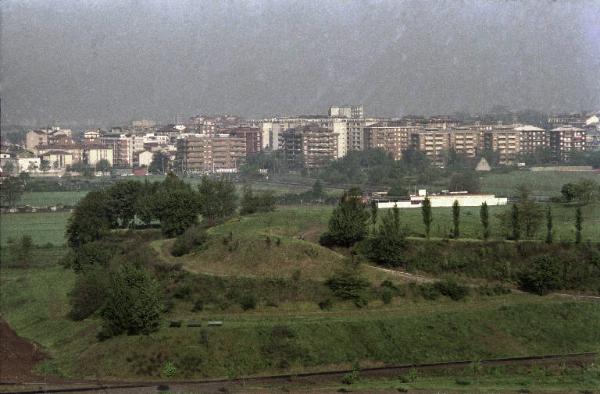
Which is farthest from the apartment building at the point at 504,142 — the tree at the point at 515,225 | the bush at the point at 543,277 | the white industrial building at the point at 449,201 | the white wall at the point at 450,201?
the bush at the point at 543,277

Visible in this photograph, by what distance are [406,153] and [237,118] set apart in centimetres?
1155

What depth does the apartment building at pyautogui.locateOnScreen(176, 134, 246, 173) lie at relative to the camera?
4225 centimetres

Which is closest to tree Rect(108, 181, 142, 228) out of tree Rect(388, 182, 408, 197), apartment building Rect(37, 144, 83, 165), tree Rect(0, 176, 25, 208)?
tree Rect(388, 182, 408, 197)

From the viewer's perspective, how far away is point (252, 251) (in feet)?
54.3

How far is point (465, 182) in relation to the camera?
2811 cm

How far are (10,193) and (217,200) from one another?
13193 mm

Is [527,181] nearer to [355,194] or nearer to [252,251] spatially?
[355,194]

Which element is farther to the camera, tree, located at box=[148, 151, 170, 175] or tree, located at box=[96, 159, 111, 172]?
tree, located at box=[96, 159, 111, 172]

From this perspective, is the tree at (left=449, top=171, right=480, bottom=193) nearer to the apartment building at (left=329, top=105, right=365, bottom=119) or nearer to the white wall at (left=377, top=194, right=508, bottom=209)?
the white wall at (left=377, top=194, right=508, bottom=209)

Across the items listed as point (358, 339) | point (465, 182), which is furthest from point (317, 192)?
point (358, 339)

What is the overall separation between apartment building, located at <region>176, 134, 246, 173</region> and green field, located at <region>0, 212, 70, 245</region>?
1084 centimetres

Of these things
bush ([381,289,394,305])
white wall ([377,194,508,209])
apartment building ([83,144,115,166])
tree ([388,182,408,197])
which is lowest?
bush ([381,289,394,305])

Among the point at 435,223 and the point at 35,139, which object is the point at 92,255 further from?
the point at 35,139

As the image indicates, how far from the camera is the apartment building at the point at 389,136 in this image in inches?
1655
